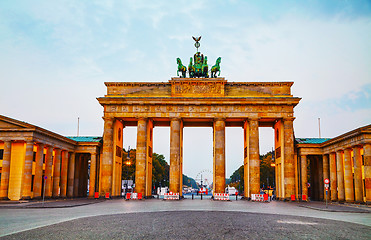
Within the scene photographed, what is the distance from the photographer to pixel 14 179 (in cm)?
4456

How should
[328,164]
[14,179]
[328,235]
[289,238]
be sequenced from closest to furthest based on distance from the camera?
[289,238], [328,235], [14,179], [328,164]

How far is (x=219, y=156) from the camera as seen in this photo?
54844 millimetres

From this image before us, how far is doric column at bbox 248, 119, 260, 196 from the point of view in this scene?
5397 centimetres

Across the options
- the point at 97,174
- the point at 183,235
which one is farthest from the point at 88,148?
the point at 183,235

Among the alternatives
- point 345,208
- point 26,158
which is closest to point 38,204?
point 26,158

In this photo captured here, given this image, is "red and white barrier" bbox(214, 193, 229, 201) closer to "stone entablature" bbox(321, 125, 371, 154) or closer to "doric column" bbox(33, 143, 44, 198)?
"stone entablature" bbox(321, 125, 371, 154)

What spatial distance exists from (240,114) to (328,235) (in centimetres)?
4084

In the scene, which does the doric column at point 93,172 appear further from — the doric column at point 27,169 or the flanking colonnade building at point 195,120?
the doric column at point 27,169

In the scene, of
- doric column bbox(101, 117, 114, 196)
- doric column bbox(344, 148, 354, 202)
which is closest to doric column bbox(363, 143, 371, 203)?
doric column bbox(344, 148, 354, 202)

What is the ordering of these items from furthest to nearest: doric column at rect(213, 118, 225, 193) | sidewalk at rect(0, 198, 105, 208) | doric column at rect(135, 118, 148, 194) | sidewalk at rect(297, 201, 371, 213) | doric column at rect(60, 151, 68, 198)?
doric column at rect(60, 151, 68, 198), doric column at rect(135, 118, 148, 194), doric column at rect(213, 118, 225, 193), sidewalk at rect(0, 198, 105, 208), sidewalk at rect(297, 201, 371, 213)

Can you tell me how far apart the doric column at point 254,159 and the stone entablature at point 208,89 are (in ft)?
15.8

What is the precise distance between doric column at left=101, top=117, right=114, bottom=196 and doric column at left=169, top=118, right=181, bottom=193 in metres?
8.85

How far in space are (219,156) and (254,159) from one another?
16.5 ft

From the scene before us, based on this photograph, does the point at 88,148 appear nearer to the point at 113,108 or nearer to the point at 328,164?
the point at 113,108
